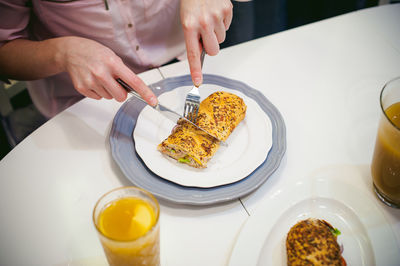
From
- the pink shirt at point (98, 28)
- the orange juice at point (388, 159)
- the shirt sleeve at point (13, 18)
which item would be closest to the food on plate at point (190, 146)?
the orange juice at point (388, 159)

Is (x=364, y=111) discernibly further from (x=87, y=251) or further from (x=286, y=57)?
(x=87, y=251)

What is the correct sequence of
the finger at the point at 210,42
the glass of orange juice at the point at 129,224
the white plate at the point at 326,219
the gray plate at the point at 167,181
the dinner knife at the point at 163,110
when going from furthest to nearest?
1. the finger at the point at 210,42
2. the dinner knife at the point at 163,110
3. the gray plate at the point at 167,181
4. the white plate at the point at 326,219
5. the glass of orange juice at the point at 129,224

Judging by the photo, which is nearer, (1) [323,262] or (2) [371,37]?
(1) [323,262]

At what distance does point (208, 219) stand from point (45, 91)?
1180 millimetres

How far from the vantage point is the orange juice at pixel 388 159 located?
0.87 m

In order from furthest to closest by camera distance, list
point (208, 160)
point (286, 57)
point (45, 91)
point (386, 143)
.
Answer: point (45, 91) → point (286, 57) → point (208, 160) → point (386, 143)

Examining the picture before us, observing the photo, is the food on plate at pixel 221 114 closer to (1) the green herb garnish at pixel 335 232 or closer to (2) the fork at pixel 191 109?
(2) the fork at pixel 191 109

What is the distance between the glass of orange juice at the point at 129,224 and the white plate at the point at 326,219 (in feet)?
0.80

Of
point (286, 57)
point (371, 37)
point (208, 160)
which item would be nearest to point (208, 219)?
point (208, 160)

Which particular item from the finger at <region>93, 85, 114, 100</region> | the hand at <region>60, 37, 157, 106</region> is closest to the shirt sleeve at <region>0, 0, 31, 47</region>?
the hand at <region>60, 37, 157, 106</region>

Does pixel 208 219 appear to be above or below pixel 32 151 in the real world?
below

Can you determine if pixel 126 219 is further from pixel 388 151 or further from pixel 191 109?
pixel 388 151

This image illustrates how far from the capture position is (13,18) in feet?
4.39

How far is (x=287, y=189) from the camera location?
997 mm
